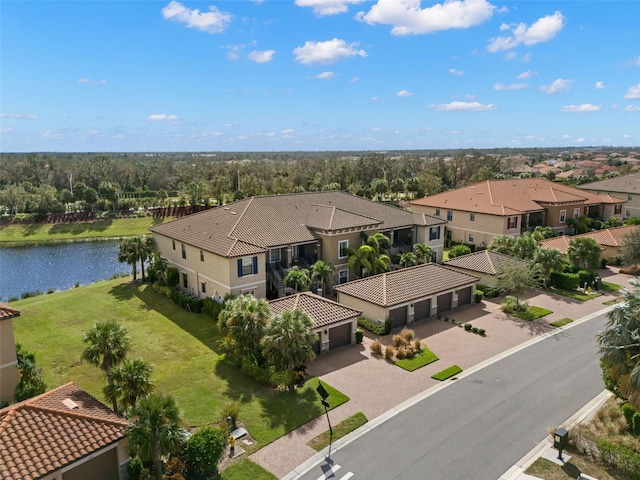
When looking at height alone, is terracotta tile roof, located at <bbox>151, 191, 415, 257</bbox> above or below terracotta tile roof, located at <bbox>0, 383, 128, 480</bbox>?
above

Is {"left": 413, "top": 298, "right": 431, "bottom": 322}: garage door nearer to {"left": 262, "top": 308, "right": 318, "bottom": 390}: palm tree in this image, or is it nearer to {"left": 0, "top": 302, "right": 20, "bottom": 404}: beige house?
{"left": 262, "top": 308, "right": 318, "bottom": 390}: palm tree

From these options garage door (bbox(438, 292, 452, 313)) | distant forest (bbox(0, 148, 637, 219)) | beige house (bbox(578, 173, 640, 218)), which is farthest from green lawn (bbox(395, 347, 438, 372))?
distant forest (bbox(0, 148, 637, 219))

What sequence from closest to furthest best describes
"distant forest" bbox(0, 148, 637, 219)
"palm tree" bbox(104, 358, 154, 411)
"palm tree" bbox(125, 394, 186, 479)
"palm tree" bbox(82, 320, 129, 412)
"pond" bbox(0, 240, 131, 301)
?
"palm tree" bbox(125, 394, 186, 479) < "palm tree" bbox(104, 358, 154, 411) < "palm tree" bbox(82, 320, 129, 412) < "pond" bbox(0, 240, 131, 301) < "distant forest" bbox(0, 148, 637, 219)

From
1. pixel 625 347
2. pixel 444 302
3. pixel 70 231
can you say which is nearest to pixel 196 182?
pixel 70 231

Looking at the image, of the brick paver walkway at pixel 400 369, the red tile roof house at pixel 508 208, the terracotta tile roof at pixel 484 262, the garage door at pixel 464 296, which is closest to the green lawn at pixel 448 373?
the brick paver walkway at pixel 400 369

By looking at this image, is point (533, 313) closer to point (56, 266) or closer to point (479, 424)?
point (479, 424)

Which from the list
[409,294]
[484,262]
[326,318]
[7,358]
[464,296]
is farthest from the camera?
[484,262]
